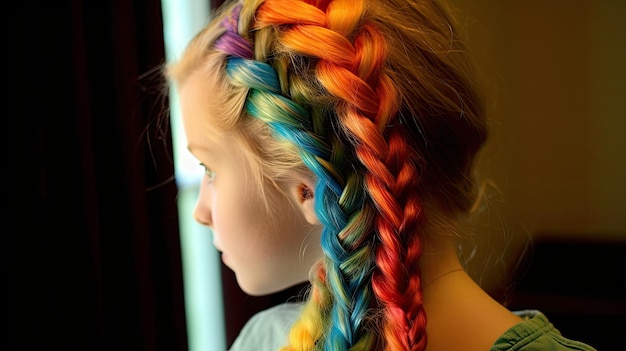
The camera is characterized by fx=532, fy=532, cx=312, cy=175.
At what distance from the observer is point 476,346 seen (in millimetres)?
623

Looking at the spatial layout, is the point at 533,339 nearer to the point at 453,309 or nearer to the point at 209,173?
the point at 453,309

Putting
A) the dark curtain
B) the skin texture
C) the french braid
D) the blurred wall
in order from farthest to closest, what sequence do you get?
the blurred wall, the dark curtain, the skin texture, the french braid

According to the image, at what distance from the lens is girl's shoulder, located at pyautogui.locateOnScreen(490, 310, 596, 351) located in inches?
24.8

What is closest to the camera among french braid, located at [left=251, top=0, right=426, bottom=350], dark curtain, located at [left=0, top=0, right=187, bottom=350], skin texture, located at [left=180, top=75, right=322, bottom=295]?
french braid, located at [left=251, top=0, right=426, bottom=350]

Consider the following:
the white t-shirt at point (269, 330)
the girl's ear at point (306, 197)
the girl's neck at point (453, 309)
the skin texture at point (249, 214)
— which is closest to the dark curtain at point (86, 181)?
the white t-shirt at point (269, 330)

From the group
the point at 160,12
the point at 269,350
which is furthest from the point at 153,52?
the point at 269,350

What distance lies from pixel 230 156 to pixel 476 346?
0.37m

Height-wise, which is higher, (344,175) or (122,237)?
(344,175)

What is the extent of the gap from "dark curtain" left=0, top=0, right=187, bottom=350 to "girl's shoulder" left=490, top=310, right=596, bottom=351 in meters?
0.69

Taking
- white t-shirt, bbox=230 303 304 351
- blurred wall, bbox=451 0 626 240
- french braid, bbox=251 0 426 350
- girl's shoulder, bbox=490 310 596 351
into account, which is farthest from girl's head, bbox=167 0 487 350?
blurred wall, bbox=451 0 626 240

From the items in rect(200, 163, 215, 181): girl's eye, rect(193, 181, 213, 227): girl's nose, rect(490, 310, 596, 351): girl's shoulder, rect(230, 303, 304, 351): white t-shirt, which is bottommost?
rect(230, 303, 304, 351): white t-shirt

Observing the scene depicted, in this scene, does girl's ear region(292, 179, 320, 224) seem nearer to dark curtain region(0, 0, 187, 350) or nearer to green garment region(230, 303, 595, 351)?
green garment region(230, 303, 595, 351)

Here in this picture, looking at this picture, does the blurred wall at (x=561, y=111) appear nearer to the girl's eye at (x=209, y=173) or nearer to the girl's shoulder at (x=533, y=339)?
the girl's shoulder at (x=533, y=339)

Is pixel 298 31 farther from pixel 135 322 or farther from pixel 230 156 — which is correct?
pixel 135 322
